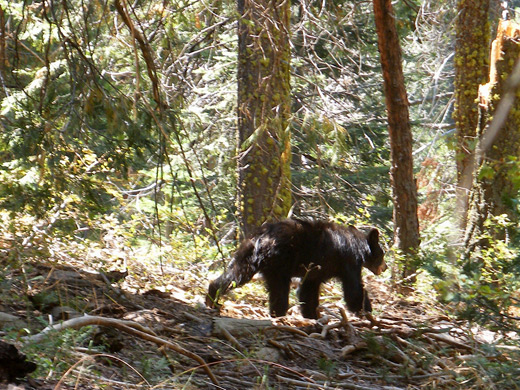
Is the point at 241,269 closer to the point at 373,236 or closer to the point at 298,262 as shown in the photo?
the point at 298,262

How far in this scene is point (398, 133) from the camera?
922 centimetres

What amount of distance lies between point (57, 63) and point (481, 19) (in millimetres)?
6866

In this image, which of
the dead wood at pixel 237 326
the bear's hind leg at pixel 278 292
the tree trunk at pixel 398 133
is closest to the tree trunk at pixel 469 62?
the tree trunk at pixel 398 133

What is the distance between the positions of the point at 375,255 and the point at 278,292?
6.49ft

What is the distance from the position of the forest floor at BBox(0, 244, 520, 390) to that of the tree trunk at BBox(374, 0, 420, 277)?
2368 millimetres

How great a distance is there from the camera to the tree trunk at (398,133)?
8.63m

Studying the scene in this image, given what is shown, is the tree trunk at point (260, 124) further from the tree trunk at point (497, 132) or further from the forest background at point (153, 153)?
the tree trunk at point (497, 132)

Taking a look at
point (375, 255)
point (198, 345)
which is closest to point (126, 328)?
point (198, 345)

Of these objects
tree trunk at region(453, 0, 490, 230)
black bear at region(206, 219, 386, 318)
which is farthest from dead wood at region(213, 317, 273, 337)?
tree trunk at region(453, 0, 490, 230)

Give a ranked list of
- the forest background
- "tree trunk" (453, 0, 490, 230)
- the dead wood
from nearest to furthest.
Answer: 1. the forest background
2. the dead wood
3. "tree trunk" (453, 0, 490, 230)

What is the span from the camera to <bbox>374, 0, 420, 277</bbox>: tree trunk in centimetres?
863

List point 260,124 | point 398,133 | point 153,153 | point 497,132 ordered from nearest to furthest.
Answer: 1. point 153,153
2. point 497,132
3. point 398,133
4. point 260,124

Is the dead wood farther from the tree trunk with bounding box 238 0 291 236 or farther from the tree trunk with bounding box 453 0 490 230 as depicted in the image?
the tree trunk with bounding box 453 0 490 230

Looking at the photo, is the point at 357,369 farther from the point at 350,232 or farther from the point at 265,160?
the point at 265,160
